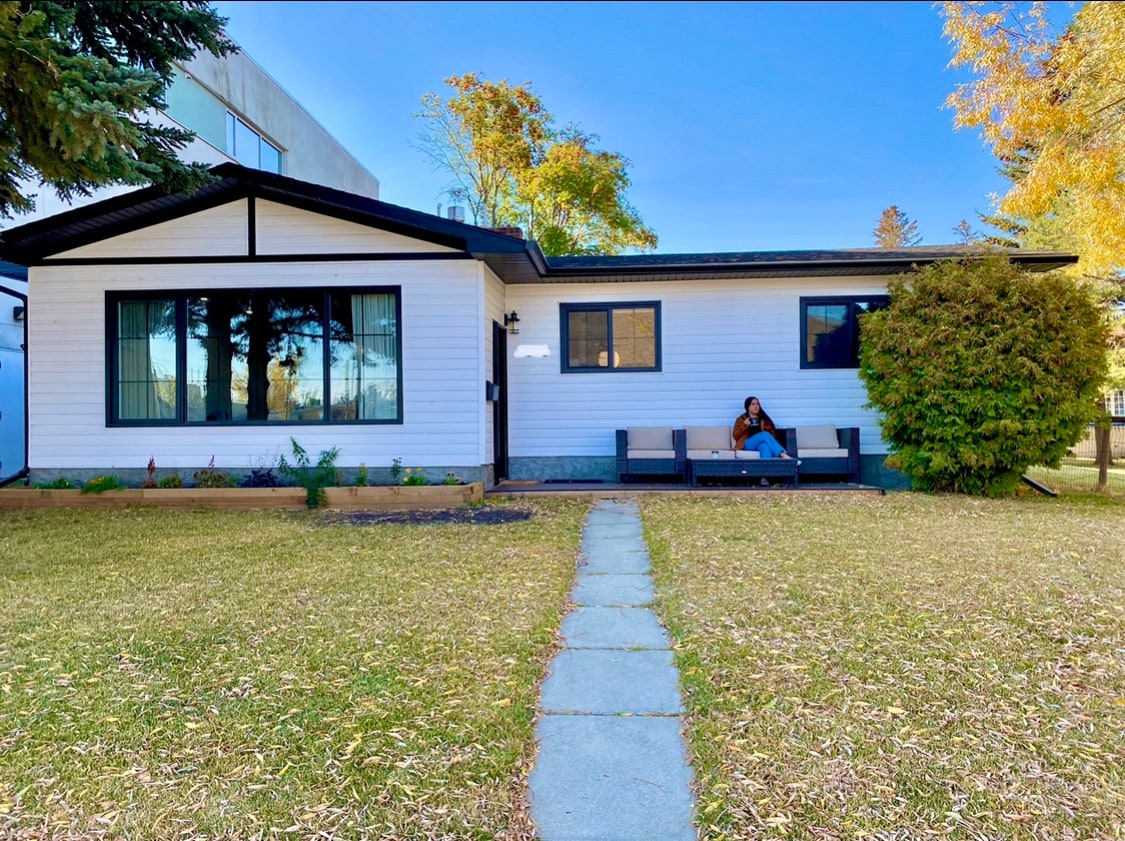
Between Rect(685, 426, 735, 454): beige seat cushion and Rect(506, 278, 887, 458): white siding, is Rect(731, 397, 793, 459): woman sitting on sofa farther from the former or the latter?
Rect(506, 278, 887, 458): white siding

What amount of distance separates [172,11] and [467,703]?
7.58m

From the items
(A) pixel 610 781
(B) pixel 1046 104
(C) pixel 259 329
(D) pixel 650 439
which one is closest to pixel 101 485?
(C) pixel 259 329

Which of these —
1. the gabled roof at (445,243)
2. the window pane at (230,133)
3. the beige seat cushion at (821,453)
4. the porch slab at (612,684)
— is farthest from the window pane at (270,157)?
the porch slab at (612,684)

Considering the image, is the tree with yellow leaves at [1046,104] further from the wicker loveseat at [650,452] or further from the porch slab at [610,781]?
the porch slab at [610,781]

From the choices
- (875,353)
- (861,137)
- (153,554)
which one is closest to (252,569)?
(153,554)

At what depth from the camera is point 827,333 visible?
31.9 ft

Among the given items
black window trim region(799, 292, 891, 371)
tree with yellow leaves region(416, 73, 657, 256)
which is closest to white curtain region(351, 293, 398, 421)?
black window trim region(799, 292, 891, 371)

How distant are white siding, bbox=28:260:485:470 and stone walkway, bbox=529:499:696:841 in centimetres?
464

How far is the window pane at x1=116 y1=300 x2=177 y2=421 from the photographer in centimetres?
861

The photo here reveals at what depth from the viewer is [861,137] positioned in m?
14.3

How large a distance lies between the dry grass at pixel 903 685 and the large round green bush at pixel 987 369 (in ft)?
7.98

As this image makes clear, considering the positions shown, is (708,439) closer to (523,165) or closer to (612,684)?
(612,684)

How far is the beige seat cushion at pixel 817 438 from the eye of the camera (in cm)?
943

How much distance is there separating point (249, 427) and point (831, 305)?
24.8 ft
